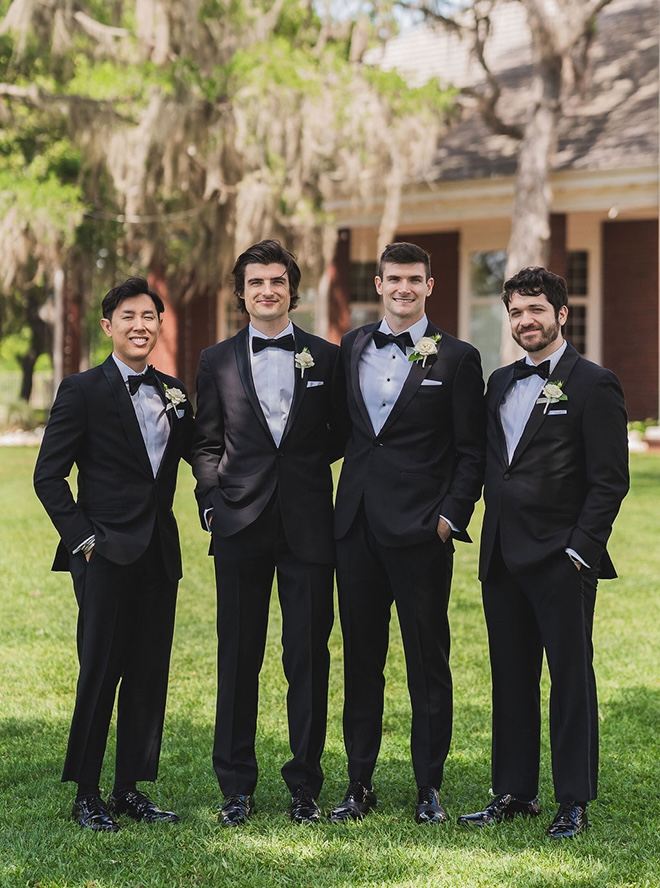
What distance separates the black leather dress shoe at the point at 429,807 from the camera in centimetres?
441

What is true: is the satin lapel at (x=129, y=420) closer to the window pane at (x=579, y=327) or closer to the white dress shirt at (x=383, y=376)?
the white dress shirt at (x=383, y=376)

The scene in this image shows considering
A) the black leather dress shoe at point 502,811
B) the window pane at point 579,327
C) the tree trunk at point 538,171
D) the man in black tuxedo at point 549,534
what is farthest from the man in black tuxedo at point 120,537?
the window pane at point 579,327

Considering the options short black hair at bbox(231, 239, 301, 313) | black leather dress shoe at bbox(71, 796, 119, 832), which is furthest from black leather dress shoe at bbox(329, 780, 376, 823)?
short black hair at bbox(231, 239, 301, 313)

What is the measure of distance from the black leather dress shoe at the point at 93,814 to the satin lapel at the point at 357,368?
1708mm

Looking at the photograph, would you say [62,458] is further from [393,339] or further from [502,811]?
[502,811]

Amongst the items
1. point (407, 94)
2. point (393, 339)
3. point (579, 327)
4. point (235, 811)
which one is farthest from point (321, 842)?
point (579, 327)

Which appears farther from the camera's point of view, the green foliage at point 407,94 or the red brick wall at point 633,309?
the red brick wall at point 633,309

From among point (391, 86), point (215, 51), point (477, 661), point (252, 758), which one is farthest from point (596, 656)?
point (215, 51)

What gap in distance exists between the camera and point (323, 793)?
190 inches

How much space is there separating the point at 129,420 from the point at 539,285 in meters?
1.57

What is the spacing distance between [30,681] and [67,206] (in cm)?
1251

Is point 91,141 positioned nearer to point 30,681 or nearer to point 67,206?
point 67,206

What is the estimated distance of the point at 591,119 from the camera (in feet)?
63.0

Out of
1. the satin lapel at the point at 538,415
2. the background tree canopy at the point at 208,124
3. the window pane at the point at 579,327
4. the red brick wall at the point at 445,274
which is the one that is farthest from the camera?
the red brick wall at the point at 445,274
